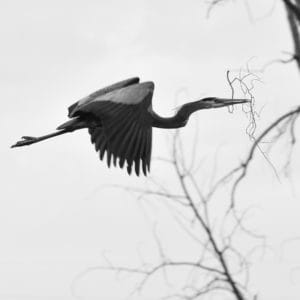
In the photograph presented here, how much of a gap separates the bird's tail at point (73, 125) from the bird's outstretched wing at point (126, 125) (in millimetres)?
802

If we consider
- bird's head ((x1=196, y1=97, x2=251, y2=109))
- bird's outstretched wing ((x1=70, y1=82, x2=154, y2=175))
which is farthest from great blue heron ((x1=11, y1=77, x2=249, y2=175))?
bird's head ((x1=196, y1=97, x2=251, y2=109))

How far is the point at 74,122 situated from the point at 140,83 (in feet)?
4.48

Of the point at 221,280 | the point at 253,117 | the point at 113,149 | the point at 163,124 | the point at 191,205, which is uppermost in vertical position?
the point at 163,124

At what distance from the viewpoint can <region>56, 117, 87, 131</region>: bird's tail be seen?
1000 cm

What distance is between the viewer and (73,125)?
33.6 feet

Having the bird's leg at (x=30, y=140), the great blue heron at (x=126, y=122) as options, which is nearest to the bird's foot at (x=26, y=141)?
the bird's leg at (x=30, y=140)

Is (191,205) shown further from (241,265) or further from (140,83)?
(140,83)

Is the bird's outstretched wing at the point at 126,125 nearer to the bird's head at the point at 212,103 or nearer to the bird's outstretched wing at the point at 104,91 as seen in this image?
the bird's outstretched wing at the point at 104,91

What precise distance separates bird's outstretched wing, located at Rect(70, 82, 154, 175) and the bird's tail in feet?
2.63

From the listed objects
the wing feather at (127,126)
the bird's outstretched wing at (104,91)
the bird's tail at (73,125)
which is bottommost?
the wing feather at (127,126)

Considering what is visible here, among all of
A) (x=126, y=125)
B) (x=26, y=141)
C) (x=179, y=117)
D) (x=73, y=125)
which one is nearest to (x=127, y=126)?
(x=126, y=125)

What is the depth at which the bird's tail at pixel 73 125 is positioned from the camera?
32.8ft

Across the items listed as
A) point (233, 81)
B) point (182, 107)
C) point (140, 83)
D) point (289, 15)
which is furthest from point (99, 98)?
point (289, 15)

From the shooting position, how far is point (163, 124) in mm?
9414
